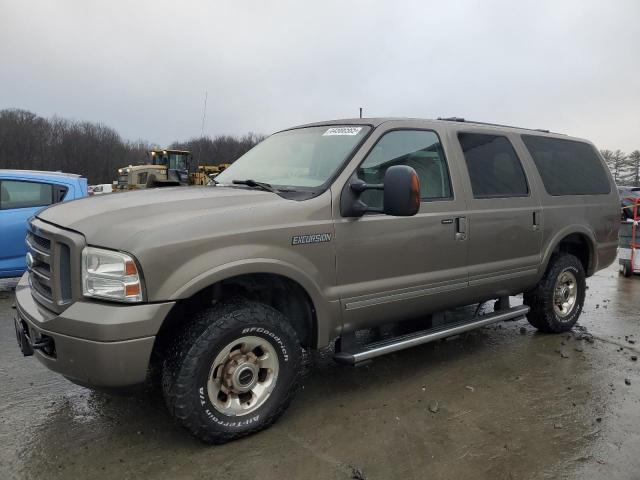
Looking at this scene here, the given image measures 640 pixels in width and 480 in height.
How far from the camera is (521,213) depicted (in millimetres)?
4566

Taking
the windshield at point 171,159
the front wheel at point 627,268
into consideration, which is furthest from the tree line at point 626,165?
the front wheel at point 627,268

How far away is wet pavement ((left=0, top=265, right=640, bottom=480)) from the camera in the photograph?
9.11 ft

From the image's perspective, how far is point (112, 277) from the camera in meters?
2.56

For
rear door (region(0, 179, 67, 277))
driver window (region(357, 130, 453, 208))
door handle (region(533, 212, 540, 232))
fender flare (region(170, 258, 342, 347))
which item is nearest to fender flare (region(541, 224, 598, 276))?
door handle (region(533, 212, 540, 232))

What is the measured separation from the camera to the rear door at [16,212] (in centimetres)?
659

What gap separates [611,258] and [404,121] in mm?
3396

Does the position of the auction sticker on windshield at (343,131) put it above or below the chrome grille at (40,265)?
above

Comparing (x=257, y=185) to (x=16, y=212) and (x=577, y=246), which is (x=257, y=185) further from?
(x=16, y=212)

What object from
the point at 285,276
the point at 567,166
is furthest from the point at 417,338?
the point at 567,166

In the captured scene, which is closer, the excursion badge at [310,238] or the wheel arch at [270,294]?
the wheel arch at [270,294]

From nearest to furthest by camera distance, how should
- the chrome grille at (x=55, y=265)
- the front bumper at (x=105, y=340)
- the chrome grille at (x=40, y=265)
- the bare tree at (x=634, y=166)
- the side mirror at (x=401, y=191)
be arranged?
the front bumper at (x=105, y=340)
the chrome grille at (x=55, y=265)
the chrome grille at (x=40, y=265)
the side mirror at (x=401, y=191)
the bare tree at (x=634, y=166)

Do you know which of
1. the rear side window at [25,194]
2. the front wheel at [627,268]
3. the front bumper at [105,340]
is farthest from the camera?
the front wheel at [627,268]

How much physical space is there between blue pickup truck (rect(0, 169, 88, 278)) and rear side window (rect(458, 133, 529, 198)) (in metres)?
5.00

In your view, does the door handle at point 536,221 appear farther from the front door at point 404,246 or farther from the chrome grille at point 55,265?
the chrome grille at point 55,265
